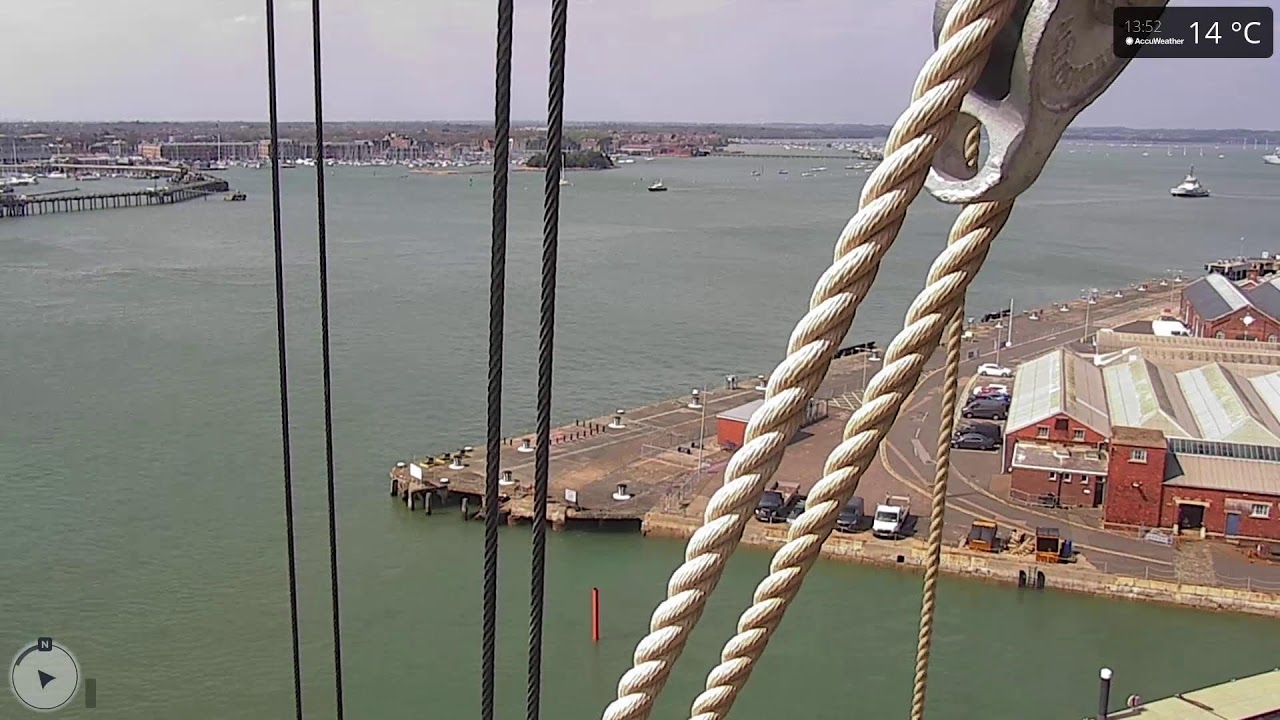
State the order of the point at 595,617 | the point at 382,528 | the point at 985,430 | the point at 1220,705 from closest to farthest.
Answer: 1. the point at 1220,705
2. the point at 595,617
3. the point at 382,528
4. the point at 985,430

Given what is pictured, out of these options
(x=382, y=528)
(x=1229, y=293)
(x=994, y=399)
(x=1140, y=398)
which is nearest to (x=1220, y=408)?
(x=1140, y=398)

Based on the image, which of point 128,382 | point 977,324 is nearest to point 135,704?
point 128,382

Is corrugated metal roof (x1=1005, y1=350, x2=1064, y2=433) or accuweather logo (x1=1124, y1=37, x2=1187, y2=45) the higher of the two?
accuweather logo (x1=1124, y1=37, x2=1187, y2=45)

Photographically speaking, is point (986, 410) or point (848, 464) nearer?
point (848, 464)

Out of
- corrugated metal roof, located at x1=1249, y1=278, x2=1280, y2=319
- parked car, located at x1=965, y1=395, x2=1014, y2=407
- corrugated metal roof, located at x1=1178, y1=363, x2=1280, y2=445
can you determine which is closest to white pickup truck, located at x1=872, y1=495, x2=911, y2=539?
corrugated metal roof, located at x1=1178, y1=363, x2=1280, y2=445

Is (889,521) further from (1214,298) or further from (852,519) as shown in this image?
(1214,298)

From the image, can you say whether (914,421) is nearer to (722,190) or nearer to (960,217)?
(960,217)

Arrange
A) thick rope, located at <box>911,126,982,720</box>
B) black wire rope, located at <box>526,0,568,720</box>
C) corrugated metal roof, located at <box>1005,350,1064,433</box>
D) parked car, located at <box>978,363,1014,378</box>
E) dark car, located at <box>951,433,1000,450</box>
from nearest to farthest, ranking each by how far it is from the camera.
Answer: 1. black wire rope, located at <box>526,0,568,720</box>
2. thick rope, located at <box>911,126,982,720</box>
3. corrugated metal roof, located at <box>1005,350,1064,433</box>
4. dark car, located at <box>951,433,1000,450</box>
5. parked car, located at <box>978,363,1014,378</box>

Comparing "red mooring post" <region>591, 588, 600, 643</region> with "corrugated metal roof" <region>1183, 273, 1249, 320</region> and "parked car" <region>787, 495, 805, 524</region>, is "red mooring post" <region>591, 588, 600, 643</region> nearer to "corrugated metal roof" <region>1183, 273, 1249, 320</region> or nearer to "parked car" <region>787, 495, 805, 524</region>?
"parked car" <region>787, 495, 805, 524</region>
